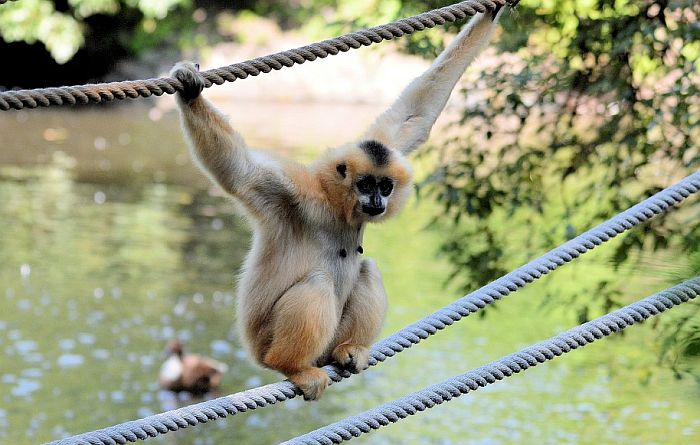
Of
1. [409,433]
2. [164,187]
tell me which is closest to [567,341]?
[409,433]

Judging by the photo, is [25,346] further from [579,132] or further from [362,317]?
[362,317]

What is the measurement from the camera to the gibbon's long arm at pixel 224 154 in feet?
9.91

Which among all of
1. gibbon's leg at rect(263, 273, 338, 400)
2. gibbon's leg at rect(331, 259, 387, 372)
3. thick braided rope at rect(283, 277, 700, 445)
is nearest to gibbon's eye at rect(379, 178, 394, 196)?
gibbon's leg at rect(331, 259, 387, 372)

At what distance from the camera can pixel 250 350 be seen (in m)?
3.88

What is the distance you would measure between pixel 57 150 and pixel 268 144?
4194 millimetres

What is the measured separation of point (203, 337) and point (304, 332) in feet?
27.8

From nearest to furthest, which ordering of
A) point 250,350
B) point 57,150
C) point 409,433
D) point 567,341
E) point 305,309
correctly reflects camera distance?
point 567,341
point 305,309
point 250,350
point 409,433
point 57,150

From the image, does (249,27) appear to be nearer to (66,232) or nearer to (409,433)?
(66,232)

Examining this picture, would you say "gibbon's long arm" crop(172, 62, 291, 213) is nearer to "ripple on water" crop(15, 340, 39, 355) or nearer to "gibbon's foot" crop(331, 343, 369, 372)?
"gibbon's foot" crop(331, 343, 369, 372)

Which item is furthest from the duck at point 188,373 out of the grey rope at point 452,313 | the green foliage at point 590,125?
the grey rope at point 452,313

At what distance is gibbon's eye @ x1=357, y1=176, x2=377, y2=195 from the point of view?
390 centimetres

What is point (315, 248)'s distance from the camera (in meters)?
3.87

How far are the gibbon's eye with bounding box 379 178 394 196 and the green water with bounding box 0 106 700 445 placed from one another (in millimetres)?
2539

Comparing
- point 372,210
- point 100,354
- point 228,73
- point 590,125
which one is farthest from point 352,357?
point 100,354
